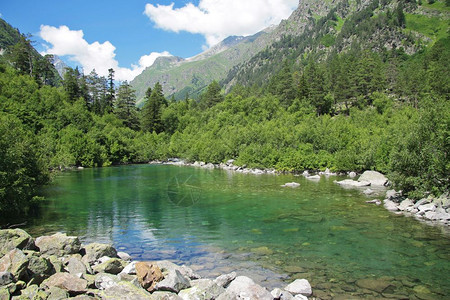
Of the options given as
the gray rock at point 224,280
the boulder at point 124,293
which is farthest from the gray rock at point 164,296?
the gray rock at point 224,280

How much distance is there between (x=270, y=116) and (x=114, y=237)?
252ft

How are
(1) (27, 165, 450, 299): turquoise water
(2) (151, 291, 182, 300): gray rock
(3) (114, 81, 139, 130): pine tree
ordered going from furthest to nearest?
(3) (114, 81, 139, 130): pine tree < (1) (27, 165, 450, 299): turquoise water < (2) (151, 291, 182, 300): gray rock

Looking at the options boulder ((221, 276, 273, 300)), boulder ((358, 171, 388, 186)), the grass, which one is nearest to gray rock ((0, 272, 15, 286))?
boulder ((221, 276, 273, 300))

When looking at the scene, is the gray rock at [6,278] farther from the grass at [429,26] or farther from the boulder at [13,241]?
the grass at [429,26]

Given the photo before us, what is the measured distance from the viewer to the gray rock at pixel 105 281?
31.5 feet

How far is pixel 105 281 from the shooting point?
9.80m

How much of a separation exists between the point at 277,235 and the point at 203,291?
9.03 metres

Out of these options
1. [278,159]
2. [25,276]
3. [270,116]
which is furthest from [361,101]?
[25,276]

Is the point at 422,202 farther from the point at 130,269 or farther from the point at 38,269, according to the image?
the point at 38,269

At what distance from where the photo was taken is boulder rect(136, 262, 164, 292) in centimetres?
996

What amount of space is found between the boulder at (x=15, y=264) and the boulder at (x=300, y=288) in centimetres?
858

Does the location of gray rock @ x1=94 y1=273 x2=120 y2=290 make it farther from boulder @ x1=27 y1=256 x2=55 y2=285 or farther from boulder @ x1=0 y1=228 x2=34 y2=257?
boulder @ x1=0 y1=228 x2=34 y2=257

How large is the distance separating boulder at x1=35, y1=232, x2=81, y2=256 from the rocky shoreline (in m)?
0.57

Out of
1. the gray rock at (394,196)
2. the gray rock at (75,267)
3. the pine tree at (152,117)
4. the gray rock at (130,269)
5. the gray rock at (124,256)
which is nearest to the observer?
the gray rock at (75,267)
